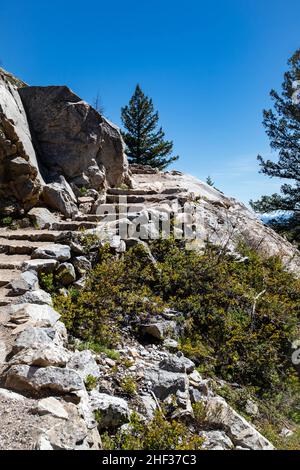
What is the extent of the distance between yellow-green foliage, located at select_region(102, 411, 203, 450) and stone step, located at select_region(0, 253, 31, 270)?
3.41 meters

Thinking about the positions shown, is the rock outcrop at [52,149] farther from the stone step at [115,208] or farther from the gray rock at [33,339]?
the gray rock at [33,339]

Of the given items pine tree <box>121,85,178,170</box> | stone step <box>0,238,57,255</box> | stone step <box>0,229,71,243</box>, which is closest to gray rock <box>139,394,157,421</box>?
stone step <box>0,238,57,255</box>

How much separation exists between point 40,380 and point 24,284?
214 centimetres

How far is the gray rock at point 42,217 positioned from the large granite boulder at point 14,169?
9.0 inches

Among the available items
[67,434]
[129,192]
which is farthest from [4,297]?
[129,192]

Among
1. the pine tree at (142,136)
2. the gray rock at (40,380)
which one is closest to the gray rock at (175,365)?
the gray rock at (40,380)

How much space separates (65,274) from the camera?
5.10 m

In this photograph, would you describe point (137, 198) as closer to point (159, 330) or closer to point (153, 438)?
point (159, 330)

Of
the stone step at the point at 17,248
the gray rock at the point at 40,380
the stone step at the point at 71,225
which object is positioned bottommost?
the gray rock at the point at 40,380

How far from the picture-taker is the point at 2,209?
7590 millimetres

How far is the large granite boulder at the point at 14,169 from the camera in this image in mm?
7535

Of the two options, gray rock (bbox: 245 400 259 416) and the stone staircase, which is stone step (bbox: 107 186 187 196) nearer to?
the stone staircase

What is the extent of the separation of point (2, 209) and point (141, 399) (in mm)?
6062
